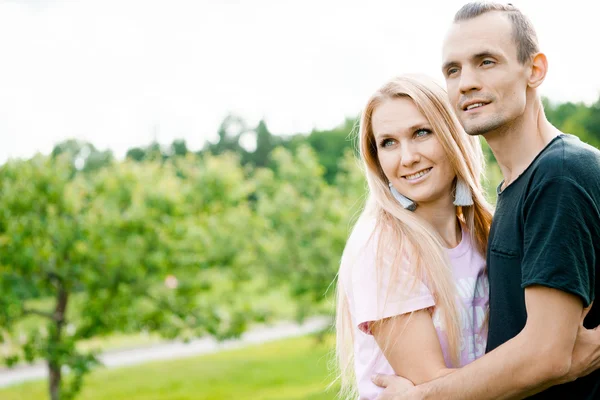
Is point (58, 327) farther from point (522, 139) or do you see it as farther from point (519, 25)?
point (519, 25)

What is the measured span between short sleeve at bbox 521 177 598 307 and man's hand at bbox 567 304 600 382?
132mm

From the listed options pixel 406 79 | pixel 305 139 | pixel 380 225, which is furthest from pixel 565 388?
pixel 305 139

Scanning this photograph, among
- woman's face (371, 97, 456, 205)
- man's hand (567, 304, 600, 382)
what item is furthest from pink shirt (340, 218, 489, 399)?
man's hand (567, 304, 600, 382)

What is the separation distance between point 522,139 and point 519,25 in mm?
377

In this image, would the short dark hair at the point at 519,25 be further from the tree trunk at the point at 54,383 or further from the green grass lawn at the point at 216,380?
the green grass lawn at the point at 216,380

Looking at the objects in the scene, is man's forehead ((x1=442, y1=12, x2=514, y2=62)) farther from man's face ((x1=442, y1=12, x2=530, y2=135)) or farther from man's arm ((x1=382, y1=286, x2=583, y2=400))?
man's arm ((x1=382, y1=286, x2=583, y2=400))

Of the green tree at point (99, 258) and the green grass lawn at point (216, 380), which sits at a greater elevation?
the green tree at point (99, 258)

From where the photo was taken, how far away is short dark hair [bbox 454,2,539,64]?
2.20 m

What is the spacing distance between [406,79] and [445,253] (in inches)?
27.0

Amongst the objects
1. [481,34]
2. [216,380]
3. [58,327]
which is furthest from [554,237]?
[216,380]

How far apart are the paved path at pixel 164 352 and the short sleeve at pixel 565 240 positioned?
11.3 m

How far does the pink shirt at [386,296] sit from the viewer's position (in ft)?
7.60

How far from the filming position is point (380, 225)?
8.25 ft

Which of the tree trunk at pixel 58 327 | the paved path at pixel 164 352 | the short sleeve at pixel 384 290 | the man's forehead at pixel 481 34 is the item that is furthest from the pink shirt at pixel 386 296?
the paved path at pixel 164 352
